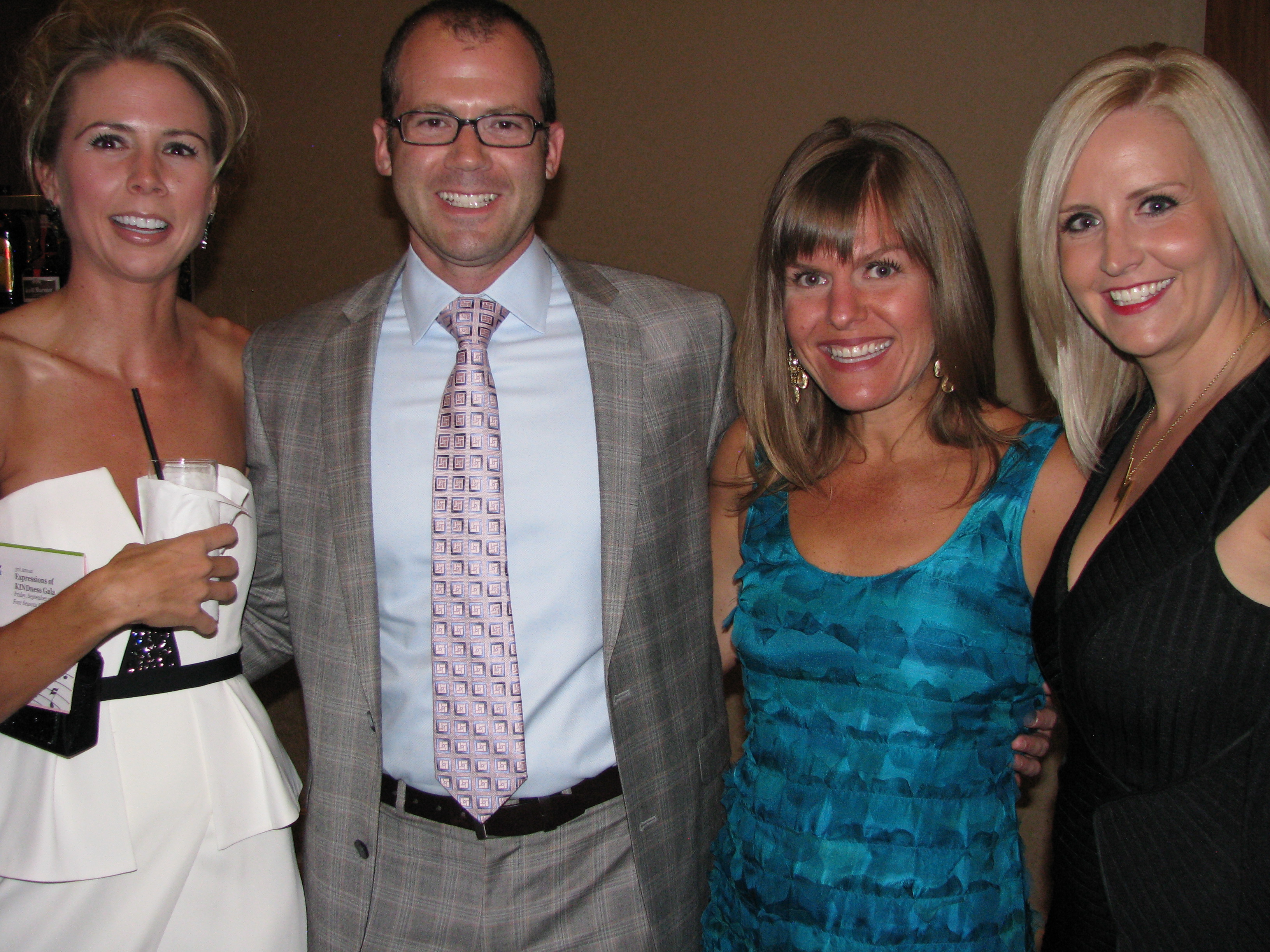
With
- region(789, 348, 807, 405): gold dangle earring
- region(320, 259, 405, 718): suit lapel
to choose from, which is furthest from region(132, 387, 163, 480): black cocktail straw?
region(789, 348, 807, 405): gold dangle earring

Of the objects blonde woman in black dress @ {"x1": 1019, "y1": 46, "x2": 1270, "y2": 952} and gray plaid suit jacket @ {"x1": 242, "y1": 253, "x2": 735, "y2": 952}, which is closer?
blonde woman in black dress @ {"x1": 1019, "y1": 46, "x2": 1270, "y2": 952}

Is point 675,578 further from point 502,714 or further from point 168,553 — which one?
point 168,553

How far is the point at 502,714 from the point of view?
1.62 metres

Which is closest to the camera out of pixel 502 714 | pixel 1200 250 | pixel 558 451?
pixel 1200 250

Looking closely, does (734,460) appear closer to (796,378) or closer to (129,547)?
(796,378)

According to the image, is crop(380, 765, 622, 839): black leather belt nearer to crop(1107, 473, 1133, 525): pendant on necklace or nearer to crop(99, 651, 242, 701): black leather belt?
crop(99, 651, 242, 701): black leather belt

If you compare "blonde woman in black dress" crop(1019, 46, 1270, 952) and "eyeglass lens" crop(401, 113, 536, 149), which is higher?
"eyeglass lens" crop(401, 113, 536, 149)

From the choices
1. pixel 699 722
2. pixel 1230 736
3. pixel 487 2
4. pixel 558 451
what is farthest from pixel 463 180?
pixel 1230 736

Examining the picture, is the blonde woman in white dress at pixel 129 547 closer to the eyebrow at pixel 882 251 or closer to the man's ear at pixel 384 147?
the man's ear at pixel 384 147

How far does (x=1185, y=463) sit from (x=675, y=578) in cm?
86

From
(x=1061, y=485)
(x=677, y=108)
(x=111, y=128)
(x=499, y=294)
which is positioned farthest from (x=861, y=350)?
(x=677, y=108)

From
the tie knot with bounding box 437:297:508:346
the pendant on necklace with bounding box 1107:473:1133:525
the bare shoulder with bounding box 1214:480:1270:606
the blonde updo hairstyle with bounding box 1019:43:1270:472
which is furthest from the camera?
the tie knot with bounding box 437:297:508:346

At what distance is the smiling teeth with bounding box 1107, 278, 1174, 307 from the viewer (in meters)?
1.36

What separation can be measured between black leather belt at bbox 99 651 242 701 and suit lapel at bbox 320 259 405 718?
0.24 metres
